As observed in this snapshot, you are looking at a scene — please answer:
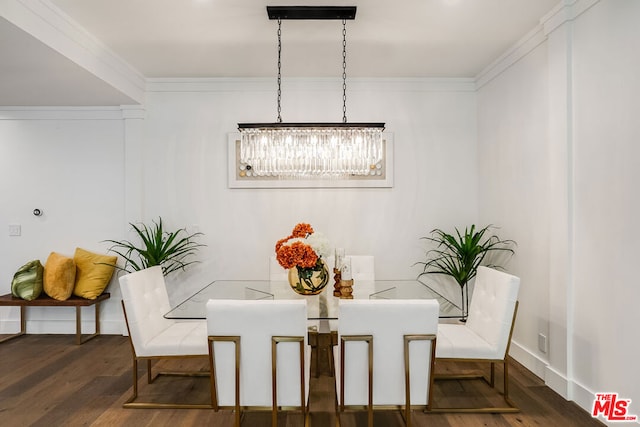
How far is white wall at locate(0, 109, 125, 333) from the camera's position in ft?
14.1

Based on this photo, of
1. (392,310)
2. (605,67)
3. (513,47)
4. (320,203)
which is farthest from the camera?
(320,203)

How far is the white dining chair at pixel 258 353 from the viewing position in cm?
204

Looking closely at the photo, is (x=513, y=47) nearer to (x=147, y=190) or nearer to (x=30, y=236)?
(x=147, y=190)

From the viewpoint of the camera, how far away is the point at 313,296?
2.68 meters

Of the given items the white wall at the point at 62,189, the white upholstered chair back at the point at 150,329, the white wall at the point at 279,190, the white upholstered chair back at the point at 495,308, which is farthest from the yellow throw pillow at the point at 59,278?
the white upholstered chair back at the point at 495,308

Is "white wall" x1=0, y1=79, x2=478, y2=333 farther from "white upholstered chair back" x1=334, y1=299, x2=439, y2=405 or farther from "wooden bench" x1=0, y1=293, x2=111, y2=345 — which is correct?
"white upholstered chair back" x1=334, y1=299, x2=439, y2=405

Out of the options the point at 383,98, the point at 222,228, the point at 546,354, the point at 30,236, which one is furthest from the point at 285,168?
the point at 30,236

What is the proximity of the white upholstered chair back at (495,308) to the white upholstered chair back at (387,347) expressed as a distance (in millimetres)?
703

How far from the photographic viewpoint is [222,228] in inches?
167

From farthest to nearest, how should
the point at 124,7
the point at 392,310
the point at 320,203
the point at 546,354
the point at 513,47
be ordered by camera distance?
the point at 320,203 < the point at 513,47 < the point at 546,354 < the point at 124,7 < the point at 392,310

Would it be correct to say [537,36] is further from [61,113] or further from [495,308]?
[61,113]

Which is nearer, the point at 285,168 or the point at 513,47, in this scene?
the point at 285,168

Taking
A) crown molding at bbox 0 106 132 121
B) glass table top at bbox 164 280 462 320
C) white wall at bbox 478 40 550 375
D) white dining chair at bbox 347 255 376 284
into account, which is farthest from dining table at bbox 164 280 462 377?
crown molding at bbox 0 106 132 121

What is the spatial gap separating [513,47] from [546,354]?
2.57 m
